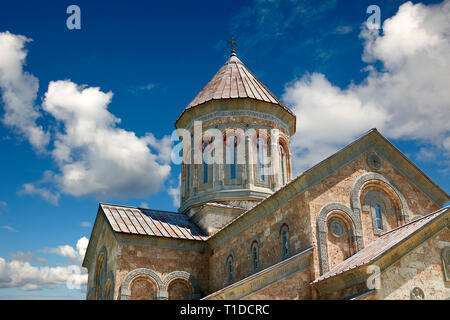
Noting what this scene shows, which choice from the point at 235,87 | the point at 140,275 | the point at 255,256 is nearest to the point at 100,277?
the point at 140,275

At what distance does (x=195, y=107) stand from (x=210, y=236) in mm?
6638

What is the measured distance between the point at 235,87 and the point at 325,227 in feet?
34.7

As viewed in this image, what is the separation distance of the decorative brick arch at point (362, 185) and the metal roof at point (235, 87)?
27.0 ft

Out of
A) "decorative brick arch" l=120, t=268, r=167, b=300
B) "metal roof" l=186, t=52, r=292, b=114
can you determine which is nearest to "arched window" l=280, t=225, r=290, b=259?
"decorative brick arch" l=120, t=268, r=167, b=300

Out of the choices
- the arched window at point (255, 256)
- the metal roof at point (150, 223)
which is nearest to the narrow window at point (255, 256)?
the arched window at point (255, 256)

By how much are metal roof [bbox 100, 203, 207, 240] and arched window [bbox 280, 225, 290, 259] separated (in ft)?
16.1

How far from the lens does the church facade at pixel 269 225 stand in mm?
10797

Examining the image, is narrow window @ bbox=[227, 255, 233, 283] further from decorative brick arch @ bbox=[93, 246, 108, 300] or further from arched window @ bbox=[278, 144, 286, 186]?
arched window @ bbox=[278, 144, 286, 186]

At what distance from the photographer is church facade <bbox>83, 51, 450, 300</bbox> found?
1080cm

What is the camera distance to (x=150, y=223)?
18.0 meters

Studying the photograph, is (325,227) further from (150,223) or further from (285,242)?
(150,223)
